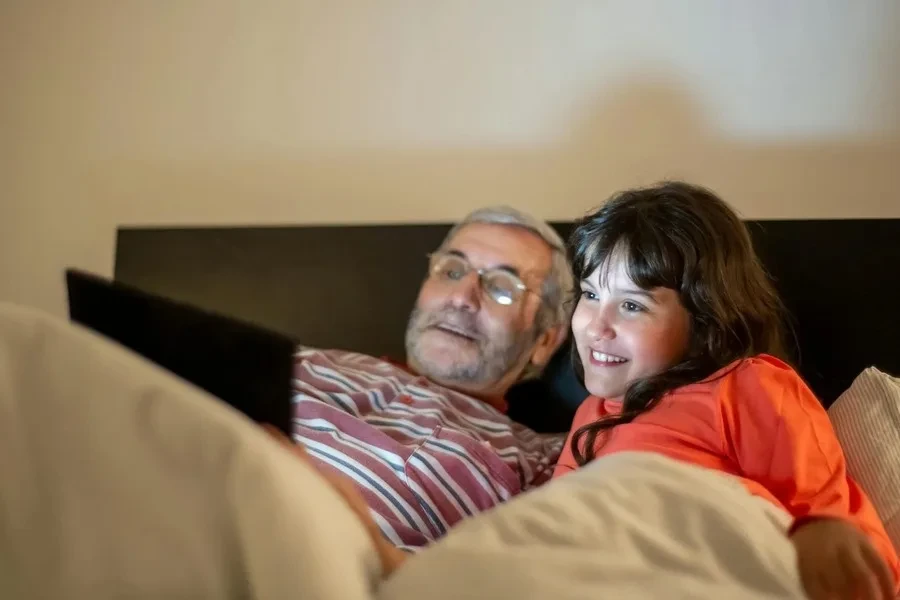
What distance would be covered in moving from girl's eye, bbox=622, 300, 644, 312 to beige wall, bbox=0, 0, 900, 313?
645mm

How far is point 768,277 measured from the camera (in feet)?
4.09

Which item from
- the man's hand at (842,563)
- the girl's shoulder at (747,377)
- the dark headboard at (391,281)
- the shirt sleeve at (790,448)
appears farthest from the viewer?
the dark headboard at (391,281)

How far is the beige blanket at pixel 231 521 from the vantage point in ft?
1.48

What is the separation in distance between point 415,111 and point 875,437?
1.19 m

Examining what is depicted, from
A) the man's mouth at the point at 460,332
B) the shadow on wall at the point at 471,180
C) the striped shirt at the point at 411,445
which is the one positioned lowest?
the striped shirt at the point at 411,445

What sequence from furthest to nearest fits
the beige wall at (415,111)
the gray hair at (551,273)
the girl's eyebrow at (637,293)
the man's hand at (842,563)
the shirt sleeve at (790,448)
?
the beige wall at (415,111) → the gray hair at (551,273) → the girl's eyebrow at (637,293) → the shirt sleeve at (790,448) → the man's hand at (842,563)

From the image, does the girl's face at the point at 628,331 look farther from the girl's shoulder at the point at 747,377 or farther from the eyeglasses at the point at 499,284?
the eyeglasses at the point at 499,284

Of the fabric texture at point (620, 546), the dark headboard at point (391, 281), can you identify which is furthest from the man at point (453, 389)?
the fabric texture at point (620, 546)

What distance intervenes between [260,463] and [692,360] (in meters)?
0.69

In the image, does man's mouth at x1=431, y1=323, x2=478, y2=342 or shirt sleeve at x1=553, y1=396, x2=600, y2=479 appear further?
man's mouth at x1=431, y1=323, x2=478, y2=342

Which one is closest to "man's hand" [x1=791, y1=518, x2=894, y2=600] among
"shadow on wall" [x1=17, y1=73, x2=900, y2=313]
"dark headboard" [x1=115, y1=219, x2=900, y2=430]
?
"dark headboard" [x1=115, y1=219, x2=900, y2=430]

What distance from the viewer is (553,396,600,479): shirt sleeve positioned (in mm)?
1043

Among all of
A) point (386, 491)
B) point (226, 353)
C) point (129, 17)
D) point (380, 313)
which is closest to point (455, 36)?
point (380, 313)

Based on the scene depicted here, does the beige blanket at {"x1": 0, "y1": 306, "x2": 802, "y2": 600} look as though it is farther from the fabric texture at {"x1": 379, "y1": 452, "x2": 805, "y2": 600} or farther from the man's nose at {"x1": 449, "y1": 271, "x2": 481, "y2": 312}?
the man's nose at {"x1": 449, "y1": 271, "x2": 481, "y2": 312}
